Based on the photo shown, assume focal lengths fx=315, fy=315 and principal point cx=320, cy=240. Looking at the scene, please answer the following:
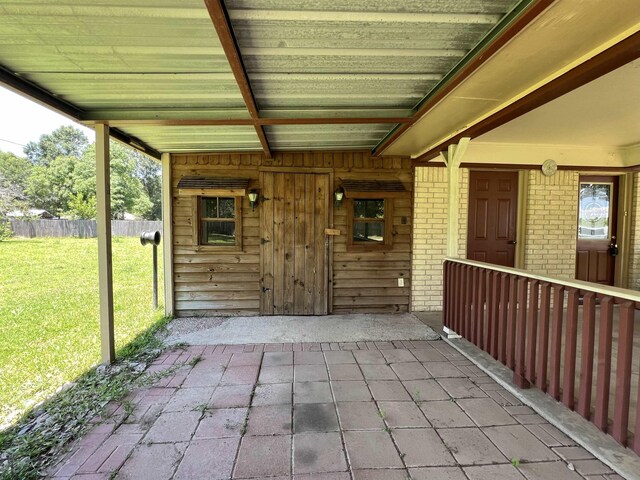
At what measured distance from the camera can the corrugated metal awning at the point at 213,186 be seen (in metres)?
4.13

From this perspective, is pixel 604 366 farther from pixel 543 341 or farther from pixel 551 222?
pixel 551 222

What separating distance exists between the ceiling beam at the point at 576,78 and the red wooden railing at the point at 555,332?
124 centimetres

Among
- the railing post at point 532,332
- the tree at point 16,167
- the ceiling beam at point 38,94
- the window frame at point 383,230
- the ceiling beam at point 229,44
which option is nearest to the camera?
the ceiling beam at point 229,44

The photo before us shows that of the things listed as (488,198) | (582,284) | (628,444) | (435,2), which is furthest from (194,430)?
(488,198)

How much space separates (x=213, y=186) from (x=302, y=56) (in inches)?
100

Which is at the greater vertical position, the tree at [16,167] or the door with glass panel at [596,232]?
the tree at [16,167]

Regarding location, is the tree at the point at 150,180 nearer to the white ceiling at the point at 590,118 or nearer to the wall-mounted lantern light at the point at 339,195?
the wall-mounted lantern light at the point at 339,195

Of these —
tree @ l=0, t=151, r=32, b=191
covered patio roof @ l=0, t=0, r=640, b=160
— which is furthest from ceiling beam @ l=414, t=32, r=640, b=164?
tree @ l=0, t=151, r=32, b=191

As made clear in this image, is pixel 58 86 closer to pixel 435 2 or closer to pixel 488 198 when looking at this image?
pixel 435 2

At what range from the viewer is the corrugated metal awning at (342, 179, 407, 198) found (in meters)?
4.21

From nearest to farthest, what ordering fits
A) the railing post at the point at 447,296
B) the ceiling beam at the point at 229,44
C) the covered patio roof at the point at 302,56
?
the ceiling beam at the point at 229,44 → the covered patio roof at the point at 302,56 → the railing post at the point at 447,296

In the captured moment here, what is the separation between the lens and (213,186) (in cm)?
416

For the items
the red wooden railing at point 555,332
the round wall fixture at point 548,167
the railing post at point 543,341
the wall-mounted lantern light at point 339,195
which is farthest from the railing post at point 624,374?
the round wall fixture at point 548,167

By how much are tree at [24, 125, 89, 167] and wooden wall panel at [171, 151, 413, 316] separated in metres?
31.3
